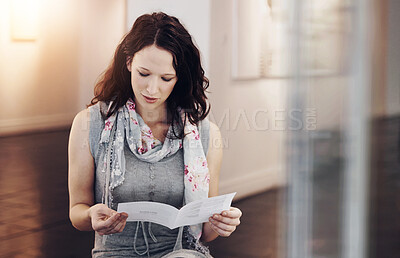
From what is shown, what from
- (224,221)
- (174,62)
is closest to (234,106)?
(174,62)

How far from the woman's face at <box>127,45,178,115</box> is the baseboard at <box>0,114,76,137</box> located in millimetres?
236

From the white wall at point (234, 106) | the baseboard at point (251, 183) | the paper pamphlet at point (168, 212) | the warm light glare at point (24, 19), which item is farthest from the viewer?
the baseboard at point (251, 183)

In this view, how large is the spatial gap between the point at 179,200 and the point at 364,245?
2.60ft

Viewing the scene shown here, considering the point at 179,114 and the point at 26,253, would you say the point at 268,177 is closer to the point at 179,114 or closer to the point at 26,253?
the point at 179,114

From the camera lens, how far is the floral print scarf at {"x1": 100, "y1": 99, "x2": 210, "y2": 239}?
165 cm

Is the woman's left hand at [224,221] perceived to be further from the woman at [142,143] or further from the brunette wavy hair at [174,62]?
the brunette wavy hair at [174,62]

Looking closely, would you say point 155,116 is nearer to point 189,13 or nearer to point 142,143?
point 142,143

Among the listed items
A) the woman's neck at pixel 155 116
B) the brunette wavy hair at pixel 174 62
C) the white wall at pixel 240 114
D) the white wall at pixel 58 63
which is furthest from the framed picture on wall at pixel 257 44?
the white wall at pixel 58 63

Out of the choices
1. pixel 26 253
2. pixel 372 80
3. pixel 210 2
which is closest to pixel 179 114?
pixel 210 2

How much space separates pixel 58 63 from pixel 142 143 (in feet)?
1.20

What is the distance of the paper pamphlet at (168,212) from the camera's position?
151cm

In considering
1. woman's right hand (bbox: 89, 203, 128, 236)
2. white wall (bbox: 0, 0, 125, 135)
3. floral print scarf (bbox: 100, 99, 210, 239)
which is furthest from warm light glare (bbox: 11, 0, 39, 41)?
woman's right hand (bbox: 89, 203, 128, 236)

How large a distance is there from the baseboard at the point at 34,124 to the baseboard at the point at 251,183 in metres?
0.58

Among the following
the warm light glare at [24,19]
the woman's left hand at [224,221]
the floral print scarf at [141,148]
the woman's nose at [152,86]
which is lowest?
the woman's left hand at [224,221]
